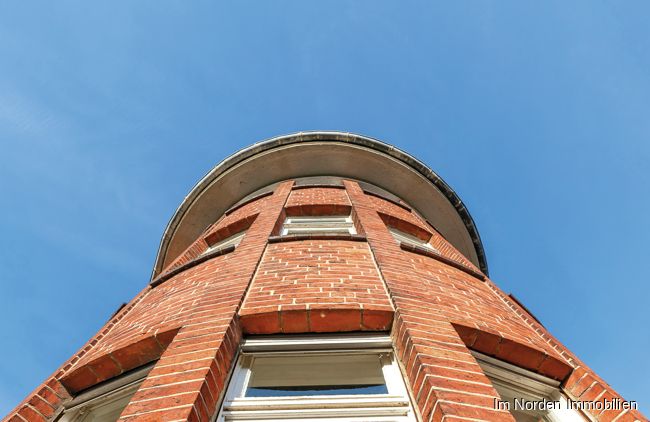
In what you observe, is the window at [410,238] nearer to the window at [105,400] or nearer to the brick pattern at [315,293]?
the brick pattern at [315,293]

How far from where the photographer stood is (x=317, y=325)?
3209 millimetres

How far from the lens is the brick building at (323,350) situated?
2.52 m

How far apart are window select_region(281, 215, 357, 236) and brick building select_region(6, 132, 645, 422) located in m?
0.94

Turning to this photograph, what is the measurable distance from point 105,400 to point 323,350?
169 centimetres

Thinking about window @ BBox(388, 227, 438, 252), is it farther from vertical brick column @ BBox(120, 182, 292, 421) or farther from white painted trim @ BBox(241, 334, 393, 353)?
white painted trim @ BBox(241, 334, 393, 353)

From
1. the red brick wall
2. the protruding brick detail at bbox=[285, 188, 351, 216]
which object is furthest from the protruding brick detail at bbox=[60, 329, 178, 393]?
the protruding brick detail at bbox=[285, 188, 351, 216]

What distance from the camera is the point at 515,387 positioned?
3268 millimetres

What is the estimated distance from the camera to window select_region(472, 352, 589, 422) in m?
3.08

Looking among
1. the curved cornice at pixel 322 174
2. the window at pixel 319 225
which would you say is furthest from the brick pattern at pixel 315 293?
the curved cornice at pixel 322 174

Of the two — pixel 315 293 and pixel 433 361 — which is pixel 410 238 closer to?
pixel 315 293

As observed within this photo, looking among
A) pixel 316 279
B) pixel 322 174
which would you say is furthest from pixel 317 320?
pixel 322 174

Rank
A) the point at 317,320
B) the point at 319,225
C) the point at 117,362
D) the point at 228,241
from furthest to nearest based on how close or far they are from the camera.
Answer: the point at 228,241
the point at 319,225
the point at 117,362
the point at 317,320

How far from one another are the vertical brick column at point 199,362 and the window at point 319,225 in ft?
7.46

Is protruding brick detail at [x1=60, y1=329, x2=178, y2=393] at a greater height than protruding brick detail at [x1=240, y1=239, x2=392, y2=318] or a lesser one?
lesser
